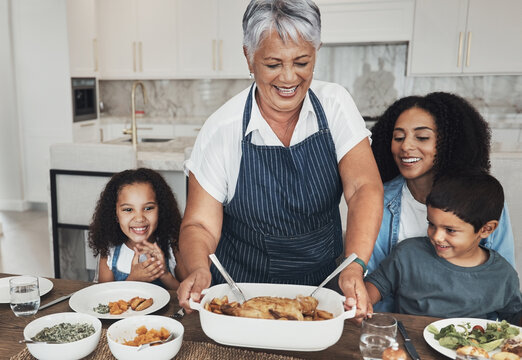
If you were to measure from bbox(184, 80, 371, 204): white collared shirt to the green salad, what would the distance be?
0.56 metres

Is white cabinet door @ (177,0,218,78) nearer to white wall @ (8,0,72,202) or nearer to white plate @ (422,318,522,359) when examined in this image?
white wall @ (8,0,72,202)

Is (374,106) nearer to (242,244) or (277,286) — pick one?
(242,244)

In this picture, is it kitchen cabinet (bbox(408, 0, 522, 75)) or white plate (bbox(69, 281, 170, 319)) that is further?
kitchen cabinet (bbox(408, 0, 522, 75))

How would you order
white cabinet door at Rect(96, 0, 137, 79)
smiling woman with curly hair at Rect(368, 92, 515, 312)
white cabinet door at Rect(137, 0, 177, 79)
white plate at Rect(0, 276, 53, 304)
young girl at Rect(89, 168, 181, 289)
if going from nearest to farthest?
white plate at Rect(0, 276, 53, 304) < smiling woman with curly hair at Rect(368, 92, 515, 312) < young girl at Rect(89, 168, 181, 289) < white cabinet door at Rect(137, 0, 177, 79) < white cabinet door at Rect(96, 0, 137, 79)

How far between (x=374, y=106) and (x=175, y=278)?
155 inches

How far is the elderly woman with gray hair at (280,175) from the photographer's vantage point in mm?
1273

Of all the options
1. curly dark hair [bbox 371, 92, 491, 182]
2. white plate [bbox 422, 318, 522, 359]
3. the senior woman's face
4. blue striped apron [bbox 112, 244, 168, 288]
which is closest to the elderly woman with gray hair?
the senior woman's face

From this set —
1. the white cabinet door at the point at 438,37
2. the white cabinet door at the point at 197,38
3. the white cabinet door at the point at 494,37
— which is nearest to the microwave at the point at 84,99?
the white cabinet door at the point at 197,38

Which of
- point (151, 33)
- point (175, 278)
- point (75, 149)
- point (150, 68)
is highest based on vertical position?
point (151, 33)

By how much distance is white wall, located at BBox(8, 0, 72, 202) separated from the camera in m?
5.04

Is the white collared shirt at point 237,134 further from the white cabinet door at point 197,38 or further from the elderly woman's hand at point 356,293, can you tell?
the white cabinet door at point 197,38

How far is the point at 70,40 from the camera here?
502cm

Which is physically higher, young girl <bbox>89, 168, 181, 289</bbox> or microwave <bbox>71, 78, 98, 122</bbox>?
microwave <bbox>71, 78, 98, 122</bbox>

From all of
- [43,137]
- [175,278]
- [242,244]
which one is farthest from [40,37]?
[242,244]
